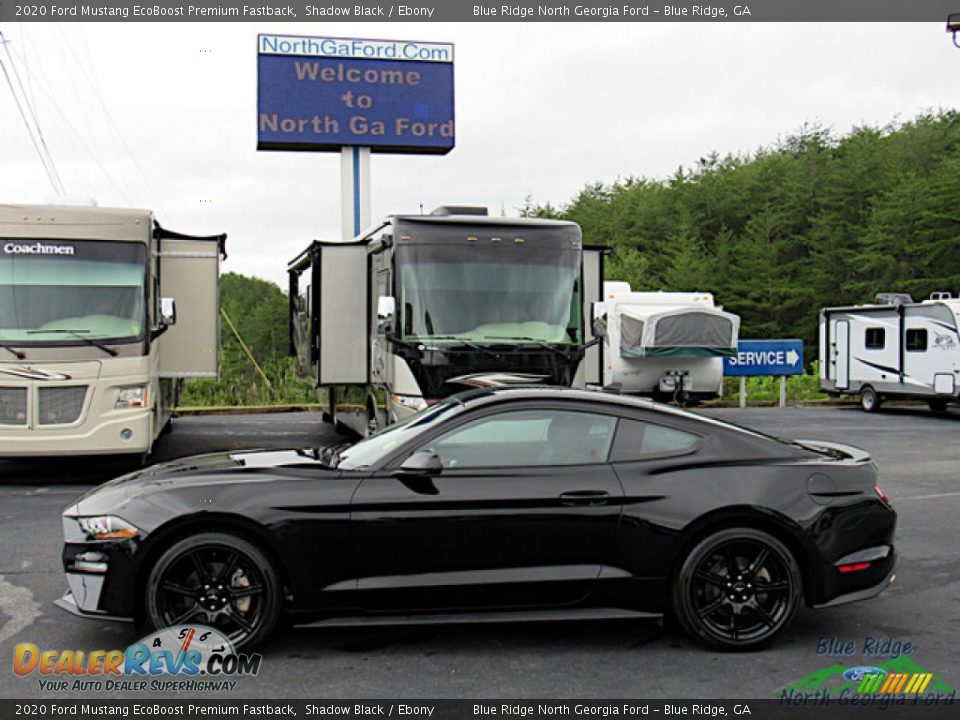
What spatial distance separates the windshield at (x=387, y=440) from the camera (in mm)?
5551

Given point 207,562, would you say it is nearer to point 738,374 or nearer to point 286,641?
point 286,641

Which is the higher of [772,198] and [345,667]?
[772,198]

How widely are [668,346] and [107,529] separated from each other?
1778 cm

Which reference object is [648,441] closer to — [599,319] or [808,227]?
[599,319]

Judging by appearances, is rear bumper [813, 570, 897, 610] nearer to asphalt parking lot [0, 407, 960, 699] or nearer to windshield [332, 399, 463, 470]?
asphalt parking lot [0, 407, 960, 699]

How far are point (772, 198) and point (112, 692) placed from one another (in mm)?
58026

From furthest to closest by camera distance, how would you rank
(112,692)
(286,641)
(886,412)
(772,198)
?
(772,198) → (886,412) → (286,641) → (112,692)

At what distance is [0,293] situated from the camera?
11.2 metres

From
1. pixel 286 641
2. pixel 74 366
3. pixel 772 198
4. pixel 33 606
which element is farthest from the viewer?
pixel 772 198

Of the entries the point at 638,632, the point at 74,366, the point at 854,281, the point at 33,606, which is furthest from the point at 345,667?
the point at 854,281

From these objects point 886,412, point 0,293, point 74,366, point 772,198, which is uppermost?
point 772,198

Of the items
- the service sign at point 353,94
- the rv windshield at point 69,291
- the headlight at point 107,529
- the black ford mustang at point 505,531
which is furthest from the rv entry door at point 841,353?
the headlight at point 107,529

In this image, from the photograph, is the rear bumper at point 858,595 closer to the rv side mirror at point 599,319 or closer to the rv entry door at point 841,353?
the rv side mirror at point 599,319

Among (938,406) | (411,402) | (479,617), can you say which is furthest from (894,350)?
(479,617)
